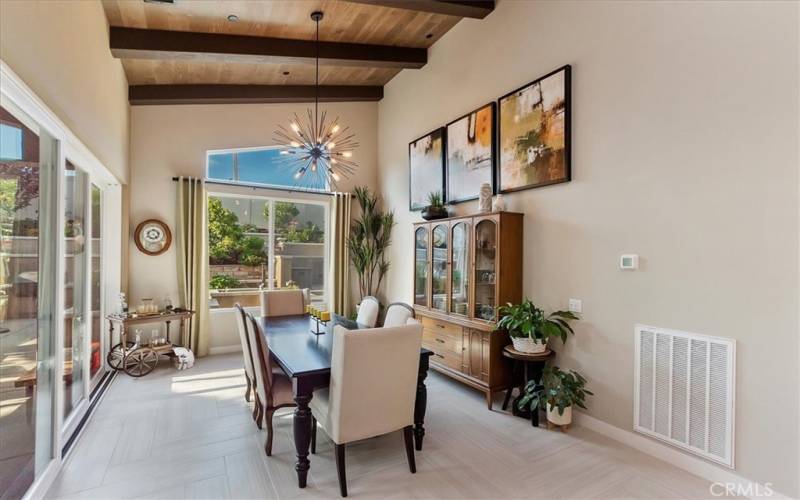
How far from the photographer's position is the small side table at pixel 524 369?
10.7ft

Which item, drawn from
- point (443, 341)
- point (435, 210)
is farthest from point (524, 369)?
point (435, 210)

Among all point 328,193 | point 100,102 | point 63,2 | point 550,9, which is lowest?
point 328,193

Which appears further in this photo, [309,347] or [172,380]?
[172,380]

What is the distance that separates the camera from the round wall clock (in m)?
5.01

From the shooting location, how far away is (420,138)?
5.38 m

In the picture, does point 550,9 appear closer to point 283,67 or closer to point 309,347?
point 283,67

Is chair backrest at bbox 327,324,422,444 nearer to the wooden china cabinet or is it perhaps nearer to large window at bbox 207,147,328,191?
the wooden china cabinet

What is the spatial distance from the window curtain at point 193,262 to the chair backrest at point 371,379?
144 inches

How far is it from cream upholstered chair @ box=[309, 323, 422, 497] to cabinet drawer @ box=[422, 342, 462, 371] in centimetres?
156

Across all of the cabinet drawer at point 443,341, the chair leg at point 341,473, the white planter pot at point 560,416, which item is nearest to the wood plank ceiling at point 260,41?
the cabinet drawer at point 443,341

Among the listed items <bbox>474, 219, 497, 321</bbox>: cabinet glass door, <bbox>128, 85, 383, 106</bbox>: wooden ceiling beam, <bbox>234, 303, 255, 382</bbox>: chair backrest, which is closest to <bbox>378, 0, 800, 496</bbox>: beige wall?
<bbox>474, 219, 497, 321</bbox>: cabinet glass door

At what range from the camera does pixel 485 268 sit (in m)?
3.80

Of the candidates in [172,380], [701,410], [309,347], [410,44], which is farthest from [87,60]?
[701,410]

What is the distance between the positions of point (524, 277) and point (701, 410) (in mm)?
1666
